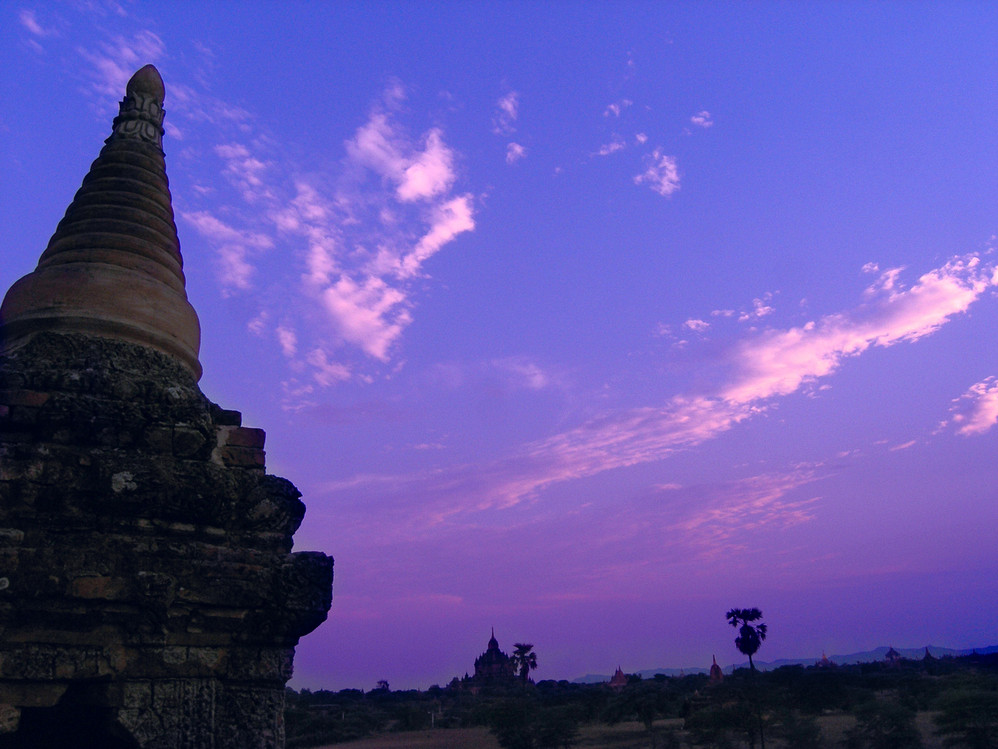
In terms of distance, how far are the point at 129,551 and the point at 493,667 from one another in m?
79.4

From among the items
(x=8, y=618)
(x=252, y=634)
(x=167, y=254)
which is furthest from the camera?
(x=167, y=254)

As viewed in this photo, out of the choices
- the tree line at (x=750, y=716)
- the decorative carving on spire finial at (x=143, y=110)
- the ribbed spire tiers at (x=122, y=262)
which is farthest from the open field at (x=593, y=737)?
the decorative carving on spire finial at (x=143, y=110)

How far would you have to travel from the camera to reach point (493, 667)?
78000 mm

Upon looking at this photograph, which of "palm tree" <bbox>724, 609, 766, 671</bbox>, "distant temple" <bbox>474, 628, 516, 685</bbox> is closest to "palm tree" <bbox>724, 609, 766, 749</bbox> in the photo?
"palm tree" <bbox>724, 609, 766, 671</bbox>

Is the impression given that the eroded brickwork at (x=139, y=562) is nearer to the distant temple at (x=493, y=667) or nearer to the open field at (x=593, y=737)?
the open field at (x=593, y=737)

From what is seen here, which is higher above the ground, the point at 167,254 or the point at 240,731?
the point at 167,254

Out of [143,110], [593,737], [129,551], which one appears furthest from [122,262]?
[593,737]

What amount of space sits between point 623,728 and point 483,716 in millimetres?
7655

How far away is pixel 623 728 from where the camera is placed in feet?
129

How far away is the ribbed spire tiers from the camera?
5.73m

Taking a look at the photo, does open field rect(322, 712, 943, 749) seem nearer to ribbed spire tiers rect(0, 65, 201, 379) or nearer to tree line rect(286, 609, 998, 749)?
tree line rect(286, 609, 998, 749)

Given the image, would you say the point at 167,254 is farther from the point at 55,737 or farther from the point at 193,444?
the point at 55,737

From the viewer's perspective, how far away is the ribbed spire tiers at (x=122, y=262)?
5.73 meters

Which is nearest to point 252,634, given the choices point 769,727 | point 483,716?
point 769,727
